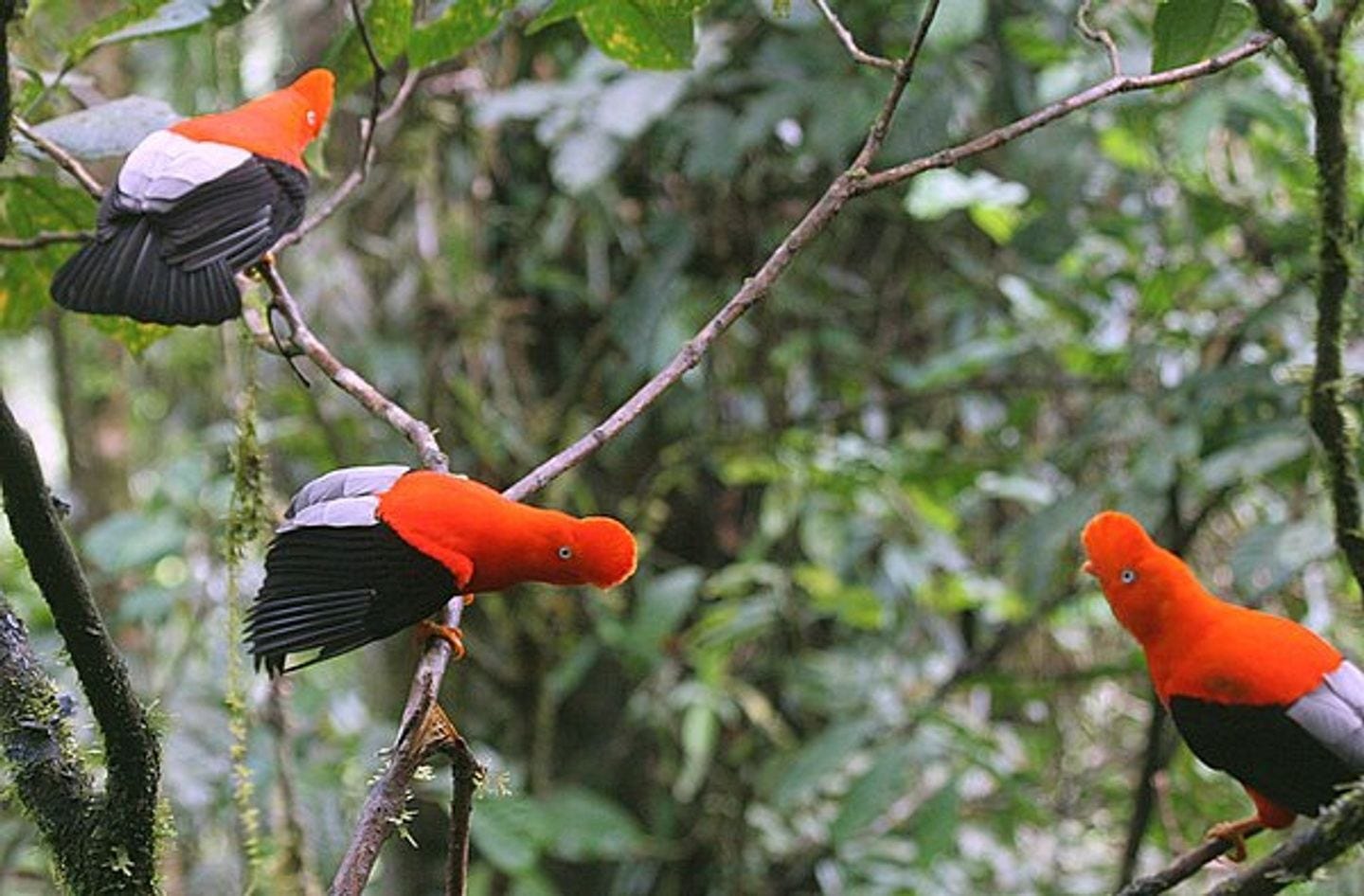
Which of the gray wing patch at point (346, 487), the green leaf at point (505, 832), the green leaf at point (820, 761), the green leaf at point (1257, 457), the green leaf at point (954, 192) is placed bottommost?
the green leaf at point (820, 761)

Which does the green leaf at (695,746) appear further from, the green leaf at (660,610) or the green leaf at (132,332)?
the green leaf at (132,332)

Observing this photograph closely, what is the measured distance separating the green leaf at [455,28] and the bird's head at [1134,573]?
623mm

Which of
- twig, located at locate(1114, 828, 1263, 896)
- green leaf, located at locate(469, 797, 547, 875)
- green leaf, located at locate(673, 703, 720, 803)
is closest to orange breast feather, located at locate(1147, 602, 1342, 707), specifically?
twig, located at locate(1114, 828, 1263, 896)

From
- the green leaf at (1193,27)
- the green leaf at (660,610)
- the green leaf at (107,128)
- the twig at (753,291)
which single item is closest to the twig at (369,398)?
the twig at (753,291)

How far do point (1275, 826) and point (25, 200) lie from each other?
4.05ft

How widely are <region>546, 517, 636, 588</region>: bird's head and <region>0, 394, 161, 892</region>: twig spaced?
0.27m

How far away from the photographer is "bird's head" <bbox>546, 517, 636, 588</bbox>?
3.11ft

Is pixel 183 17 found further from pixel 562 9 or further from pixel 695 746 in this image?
pixel 695 746

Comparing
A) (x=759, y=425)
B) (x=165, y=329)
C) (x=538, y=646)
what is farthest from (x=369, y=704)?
(x=165, y=329)

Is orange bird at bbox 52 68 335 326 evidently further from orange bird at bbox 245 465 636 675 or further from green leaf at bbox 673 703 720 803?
green leaf at bbox 673 703 720 803

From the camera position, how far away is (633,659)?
266cm

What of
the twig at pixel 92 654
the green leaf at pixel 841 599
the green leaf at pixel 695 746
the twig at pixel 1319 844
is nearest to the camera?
the twig at pixel 92 654

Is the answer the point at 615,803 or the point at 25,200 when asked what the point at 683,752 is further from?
the point at 25,200

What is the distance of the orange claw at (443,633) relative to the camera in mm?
1011
